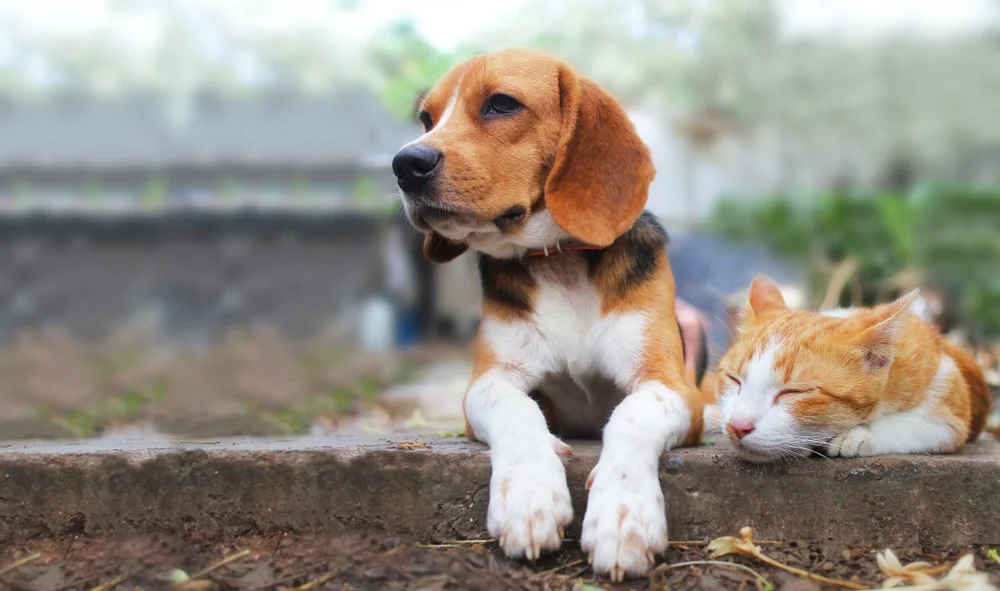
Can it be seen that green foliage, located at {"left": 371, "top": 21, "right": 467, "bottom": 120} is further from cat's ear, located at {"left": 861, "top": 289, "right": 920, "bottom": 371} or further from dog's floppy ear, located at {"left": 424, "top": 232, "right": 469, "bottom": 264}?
cat's ear, located at {"left": 861, "top": 289, "right": 920, "bottom": 371}

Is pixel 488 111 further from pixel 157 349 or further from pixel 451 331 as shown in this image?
pixel 451 331

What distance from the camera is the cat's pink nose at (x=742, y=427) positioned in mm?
2541

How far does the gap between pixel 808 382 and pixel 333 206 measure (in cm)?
789

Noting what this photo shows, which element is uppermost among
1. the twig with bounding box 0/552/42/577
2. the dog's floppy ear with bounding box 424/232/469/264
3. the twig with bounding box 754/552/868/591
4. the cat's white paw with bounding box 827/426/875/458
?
the dog's floppy ear with bounding box 424/232/469/264

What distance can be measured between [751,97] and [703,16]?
1.72m

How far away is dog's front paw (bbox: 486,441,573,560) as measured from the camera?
2359mm

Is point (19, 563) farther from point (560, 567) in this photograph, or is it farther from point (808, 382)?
point (808, 382)

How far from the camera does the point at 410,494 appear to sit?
266 cm

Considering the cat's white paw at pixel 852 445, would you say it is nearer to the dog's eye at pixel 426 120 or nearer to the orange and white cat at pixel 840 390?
the orange and white cat at pixel 840 390

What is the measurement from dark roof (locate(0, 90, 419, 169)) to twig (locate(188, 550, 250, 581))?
515cm

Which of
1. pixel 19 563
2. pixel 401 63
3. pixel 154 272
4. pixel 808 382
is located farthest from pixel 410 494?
pixel 401 63

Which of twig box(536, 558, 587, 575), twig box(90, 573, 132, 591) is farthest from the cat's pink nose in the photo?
twig box(90, 573, 132, 591)

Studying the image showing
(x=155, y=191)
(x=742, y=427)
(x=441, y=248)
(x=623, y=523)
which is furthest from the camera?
(x=155, y=191)

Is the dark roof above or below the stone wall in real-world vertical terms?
above
